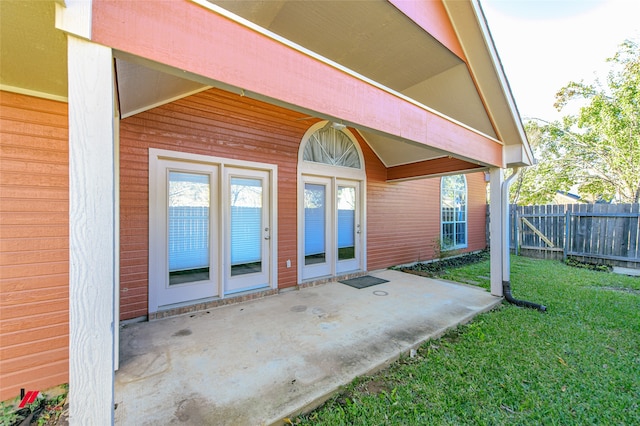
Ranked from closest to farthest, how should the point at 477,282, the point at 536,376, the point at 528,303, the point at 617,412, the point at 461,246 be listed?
1. the point at 617,412
2. the point at 536,376
3. the point at 528,303
4. the point at 477,282
5. the point at 461,246

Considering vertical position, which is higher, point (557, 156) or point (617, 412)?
point (557, 156)

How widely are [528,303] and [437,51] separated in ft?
13.1

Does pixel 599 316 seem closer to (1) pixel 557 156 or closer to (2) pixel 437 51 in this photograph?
(2) pixel 437 51

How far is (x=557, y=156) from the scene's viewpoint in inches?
487

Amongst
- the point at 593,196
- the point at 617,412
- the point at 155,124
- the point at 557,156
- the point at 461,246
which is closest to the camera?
the point at 617,412

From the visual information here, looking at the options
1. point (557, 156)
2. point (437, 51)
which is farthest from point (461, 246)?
point (557, 156)

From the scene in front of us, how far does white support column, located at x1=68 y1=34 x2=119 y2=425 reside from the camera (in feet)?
3.61

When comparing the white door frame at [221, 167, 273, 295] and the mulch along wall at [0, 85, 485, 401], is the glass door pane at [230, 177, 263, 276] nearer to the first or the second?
the white door frame at [221, 167, 273, 295]

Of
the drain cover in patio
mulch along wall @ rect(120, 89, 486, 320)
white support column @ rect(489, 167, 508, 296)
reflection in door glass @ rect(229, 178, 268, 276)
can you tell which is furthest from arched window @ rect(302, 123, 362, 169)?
white support column @ rect(489, 167, 508, 296)

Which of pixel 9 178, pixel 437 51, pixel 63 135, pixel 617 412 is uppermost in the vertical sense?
pixel 437 51

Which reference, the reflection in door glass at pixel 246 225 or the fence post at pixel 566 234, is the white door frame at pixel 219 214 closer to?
the reflection in door glass at pixel 246 225

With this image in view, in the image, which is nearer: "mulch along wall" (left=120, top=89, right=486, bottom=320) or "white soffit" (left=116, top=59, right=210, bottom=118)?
"white soffit" (left=116, top=59, right=210, bottom=118)

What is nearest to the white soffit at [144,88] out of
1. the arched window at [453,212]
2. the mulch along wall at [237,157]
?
the mulch along wall at [237,157]

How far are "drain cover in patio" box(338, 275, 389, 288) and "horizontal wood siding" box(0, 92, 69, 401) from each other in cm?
400
